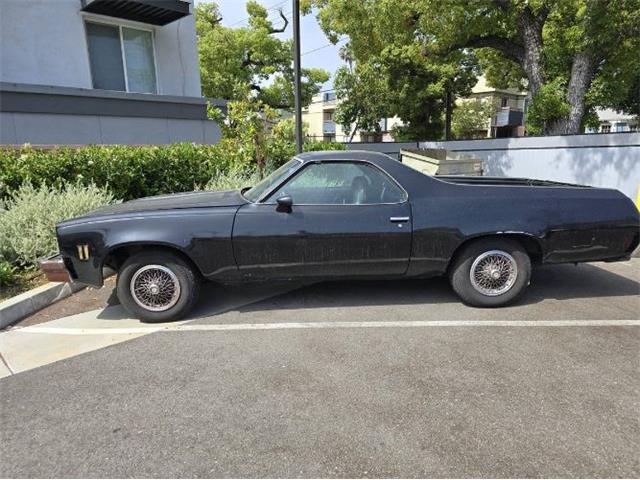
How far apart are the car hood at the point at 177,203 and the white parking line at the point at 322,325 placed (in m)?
0.97

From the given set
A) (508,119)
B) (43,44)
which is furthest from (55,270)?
(508,119)

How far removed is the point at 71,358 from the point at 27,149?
4.57m

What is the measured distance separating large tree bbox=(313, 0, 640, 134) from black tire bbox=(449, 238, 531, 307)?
8.73 metres

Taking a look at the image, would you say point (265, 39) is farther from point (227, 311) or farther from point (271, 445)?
point (271, 445)

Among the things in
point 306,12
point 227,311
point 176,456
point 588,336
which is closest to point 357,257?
point 227,311

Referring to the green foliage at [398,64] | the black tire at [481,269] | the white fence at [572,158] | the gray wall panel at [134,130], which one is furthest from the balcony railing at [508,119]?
the black tire at [481,269]

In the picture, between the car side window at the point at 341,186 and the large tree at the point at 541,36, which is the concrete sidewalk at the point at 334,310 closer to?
the car side window at the point at 341,186

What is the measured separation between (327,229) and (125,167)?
4.45 meters

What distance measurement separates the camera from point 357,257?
4.12 metres

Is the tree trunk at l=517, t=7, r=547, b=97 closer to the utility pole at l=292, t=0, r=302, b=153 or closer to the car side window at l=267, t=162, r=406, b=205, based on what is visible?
the utility pole at l=292, t=0, r=302, b=153

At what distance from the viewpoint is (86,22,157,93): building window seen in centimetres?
1030

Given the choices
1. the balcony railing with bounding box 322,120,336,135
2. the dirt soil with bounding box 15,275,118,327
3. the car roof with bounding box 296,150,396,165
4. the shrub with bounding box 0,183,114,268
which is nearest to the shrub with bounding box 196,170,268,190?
the shrub with bounding box 0,183,114,268

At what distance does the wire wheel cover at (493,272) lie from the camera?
13.8 feet

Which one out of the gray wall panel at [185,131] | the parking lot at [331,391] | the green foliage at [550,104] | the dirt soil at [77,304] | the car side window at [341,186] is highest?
the green foliage at [550,104]
